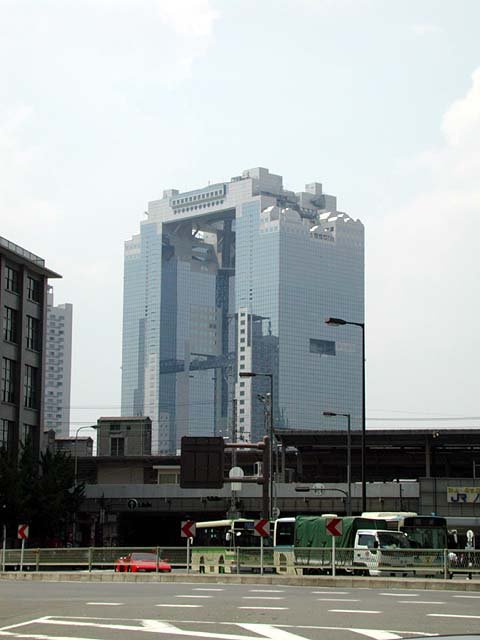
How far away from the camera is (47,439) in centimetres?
12531

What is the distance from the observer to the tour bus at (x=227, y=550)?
4291 cm

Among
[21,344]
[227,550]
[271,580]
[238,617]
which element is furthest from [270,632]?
[21,344]

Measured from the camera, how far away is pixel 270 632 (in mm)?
16812

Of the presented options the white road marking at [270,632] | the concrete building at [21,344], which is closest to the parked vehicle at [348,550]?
the white road marking at [270,632]

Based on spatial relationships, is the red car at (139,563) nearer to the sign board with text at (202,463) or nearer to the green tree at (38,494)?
the sign board with text at (202,463)

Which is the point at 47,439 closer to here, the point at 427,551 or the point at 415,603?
the point at 427,551

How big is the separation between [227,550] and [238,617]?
26.9 metres

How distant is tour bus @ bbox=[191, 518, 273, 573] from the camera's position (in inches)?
1689

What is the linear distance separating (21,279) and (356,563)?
6308cm

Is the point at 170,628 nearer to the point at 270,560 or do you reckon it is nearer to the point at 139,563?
the point at 270,560

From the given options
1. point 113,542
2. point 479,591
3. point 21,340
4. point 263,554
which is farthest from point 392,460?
point 479,591

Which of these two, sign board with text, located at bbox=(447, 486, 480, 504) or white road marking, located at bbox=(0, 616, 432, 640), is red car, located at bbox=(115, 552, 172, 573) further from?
sign board with text, located at bbox=(447, 486, 480, 504)

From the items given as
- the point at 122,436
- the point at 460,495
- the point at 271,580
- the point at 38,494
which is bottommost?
the point at 271,580

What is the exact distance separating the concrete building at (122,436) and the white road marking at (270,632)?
13364 cm
